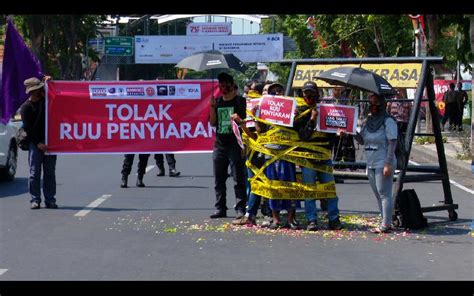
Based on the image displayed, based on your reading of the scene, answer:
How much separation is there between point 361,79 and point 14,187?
7617 mm

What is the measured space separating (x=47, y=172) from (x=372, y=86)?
4968 mm

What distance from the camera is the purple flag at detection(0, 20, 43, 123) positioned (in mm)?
12555

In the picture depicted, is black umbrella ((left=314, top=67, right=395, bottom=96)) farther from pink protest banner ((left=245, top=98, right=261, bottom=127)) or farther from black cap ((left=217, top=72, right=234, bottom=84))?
black cap ((left=217, top=72, right=234, bottom=84))

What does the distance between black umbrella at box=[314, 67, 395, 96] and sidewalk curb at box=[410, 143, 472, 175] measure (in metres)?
8.02

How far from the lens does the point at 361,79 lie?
413 inches

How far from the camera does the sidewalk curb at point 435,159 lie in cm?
1860

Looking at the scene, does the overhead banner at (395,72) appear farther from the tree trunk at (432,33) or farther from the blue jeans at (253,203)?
the tree trunk at (432,33)

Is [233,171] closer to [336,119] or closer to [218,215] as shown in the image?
[218,215]

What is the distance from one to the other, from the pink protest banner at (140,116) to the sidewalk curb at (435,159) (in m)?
7.16

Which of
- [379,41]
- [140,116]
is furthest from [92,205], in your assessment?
[379,41]

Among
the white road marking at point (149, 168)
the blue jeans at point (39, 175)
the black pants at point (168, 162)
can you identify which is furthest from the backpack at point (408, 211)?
the white road marking at point (149, 168)

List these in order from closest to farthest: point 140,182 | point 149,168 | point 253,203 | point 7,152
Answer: point 253,203, point 140,182, point 7,152, point 149,168

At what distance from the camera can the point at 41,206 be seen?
1305 centimetres
